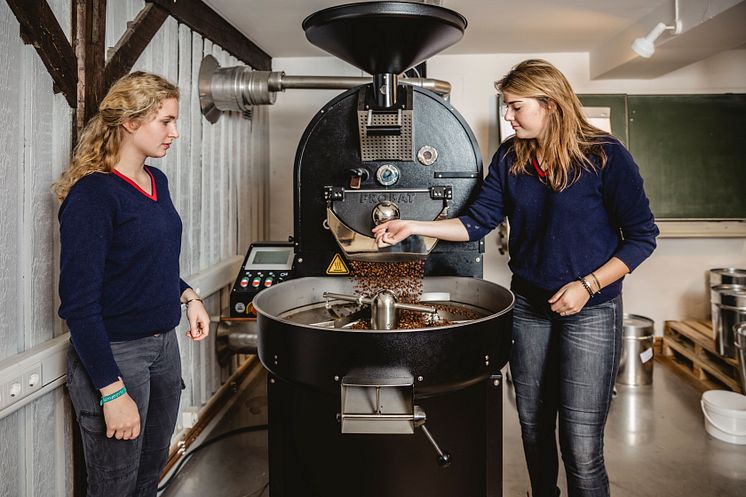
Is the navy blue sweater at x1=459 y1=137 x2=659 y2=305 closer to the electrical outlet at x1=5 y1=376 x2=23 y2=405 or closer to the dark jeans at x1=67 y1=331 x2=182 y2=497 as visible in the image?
the dark jeans at x1=67 y1=331 x2=182 y2=497

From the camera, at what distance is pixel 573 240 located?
1653mm

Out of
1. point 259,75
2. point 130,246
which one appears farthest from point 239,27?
point 130,246

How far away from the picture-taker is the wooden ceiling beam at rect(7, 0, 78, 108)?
5.13 ft

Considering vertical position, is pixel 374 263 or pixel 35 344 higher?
pixel 374 263

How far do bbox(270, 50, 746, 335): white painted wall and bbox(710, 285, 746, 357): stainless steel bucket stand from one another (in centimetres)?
69

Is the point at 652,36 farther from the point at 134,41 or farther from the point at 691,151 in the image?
the point at 134,41

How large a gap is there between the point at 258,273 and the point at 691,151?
3.27m

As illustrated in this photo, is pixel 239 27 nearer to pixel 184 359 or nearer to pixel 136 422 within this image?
pixel 184 359

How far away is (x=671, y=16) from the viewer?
2.90 meters

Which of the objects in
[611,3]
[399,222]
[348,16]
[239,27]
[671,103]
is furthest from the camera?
[671,103]

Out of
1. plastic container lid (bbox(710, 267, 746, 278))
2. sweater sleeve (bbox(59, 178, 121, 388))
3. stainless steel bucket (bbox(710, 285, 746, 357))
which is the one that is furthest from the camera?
plastic container lid (bbox(710, 267, 746, 278))

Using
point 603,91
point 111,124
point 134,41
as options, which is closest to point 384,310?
point 111,124

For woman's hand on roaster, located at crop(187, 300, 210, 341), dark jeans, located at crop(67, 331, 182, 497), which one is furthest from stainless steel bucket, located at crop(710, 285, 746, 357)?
dark jeans, located at crop(67, 331, 182, 497)

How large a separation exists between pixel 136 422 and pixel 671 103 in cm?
411
